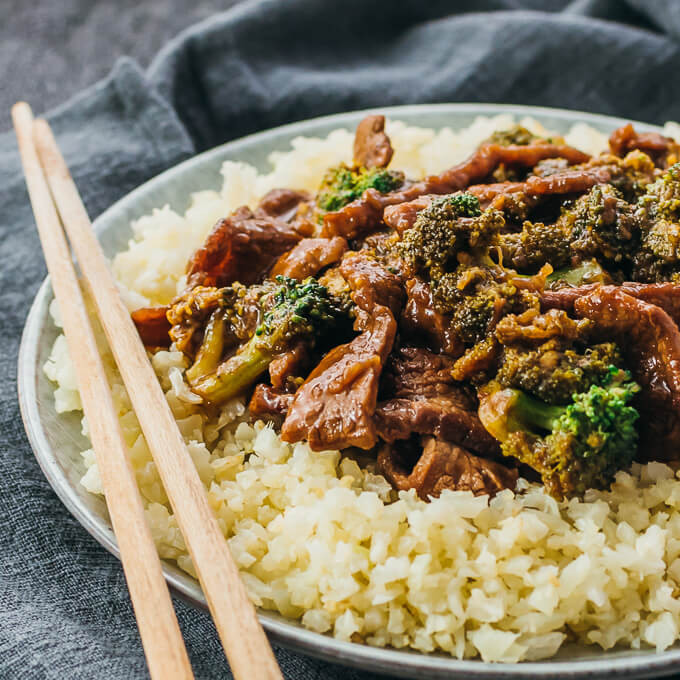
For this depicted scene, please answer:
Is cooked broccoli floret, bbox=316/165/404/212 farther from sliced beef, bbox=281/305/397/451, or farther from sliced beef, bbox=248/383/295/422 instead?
sliced beef, bbox=248/383/295/422

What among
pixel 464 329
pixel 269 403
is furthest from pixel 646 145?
pixel 269 403

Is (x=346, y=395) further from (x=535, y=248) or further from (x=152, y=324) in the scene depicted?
(x=152, y=324)

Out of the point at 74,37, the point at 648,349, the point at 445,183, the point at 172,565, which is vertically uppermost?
the point at 74,37

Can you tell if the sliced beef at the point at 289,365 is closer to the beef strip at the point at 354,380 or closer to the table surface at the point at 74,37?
the beef strip at the point at 354,380

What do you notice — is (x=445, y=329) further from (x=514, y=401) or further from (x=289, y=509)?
(x=289, y=509)

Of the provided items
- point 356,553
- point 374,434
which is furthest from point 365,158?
point 356,553

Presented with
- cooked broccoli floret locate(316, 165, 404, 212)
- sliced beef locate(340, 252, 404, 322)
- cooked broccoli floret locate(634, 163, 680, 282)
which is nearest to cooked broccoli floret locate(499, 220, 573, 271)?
cooked broccoli floret locate(634, 163, 680, 282)
